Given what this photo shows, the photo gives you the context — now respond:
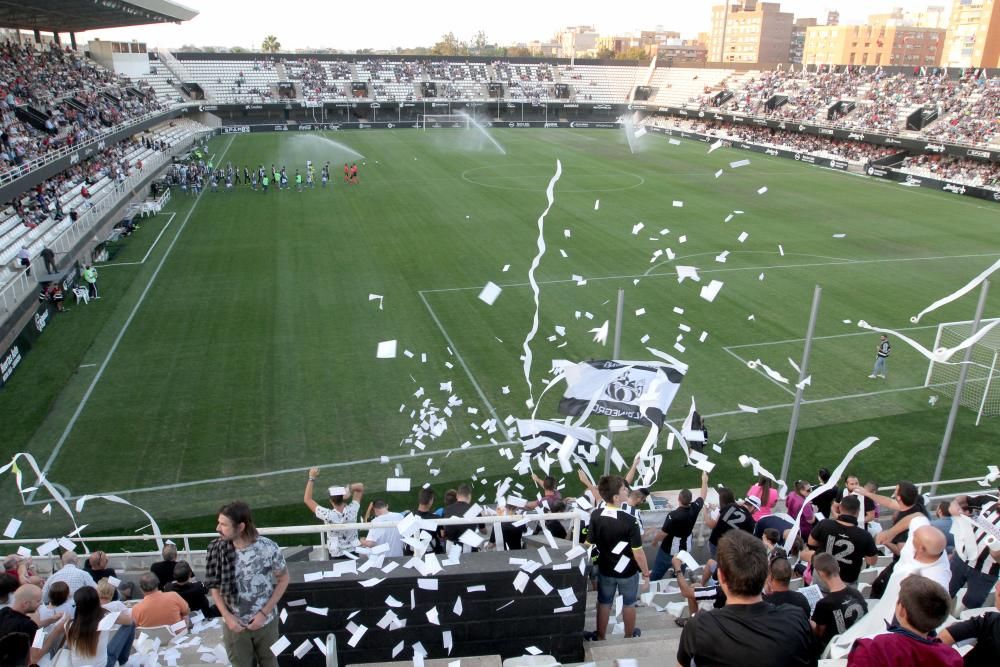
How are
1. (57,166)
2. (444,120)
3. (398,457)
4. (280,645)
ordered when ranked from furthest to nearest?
(444,120) < (57,166) < (398,457) < (280,645)

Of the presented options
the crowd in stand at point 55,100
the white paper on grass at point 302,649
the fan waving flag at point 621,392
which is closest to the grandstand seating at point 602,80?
the crowd in stand at point 55,100

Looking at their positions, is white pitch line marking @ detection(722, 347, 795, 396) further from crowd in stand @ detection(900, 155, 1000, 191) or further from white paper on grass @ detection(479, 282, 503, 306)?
crowd in stand @ detection(900, 155, 1000, 191)

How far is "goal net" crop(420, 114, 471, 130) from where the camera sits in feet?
245

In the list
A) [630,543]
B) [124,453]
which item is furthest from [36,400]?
[630,543]

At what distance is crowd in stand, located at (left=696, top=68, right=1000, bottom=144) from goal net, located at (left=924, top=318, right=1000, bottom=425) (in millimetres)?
32079

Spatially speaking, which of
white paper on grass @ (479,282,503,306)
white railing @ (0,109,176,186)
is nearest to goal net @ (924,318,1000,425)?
white paper on grass @ (479,282,503,306)

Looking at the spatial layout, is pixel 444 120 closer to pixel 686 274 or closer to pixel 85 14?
pixel 85 14

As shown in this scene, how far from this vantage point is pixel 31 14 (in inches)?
1539

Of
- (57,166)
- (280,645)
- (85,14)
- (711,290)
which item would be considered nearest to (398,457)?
(280,645)

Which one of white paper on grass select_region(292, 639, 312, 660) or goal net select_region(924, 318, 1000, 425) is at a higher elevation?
white paper on grass select_region(292, 639, 312, 660)

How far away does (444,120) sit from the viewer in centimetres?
7638

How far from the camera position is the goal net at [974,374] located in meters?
14.8

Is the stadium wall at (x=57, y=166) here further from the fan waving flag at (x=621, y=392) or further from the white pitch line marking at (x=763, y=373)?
the white pitch line marking at (x=763, y=373)

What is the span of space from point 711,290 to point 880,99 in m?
41.4
